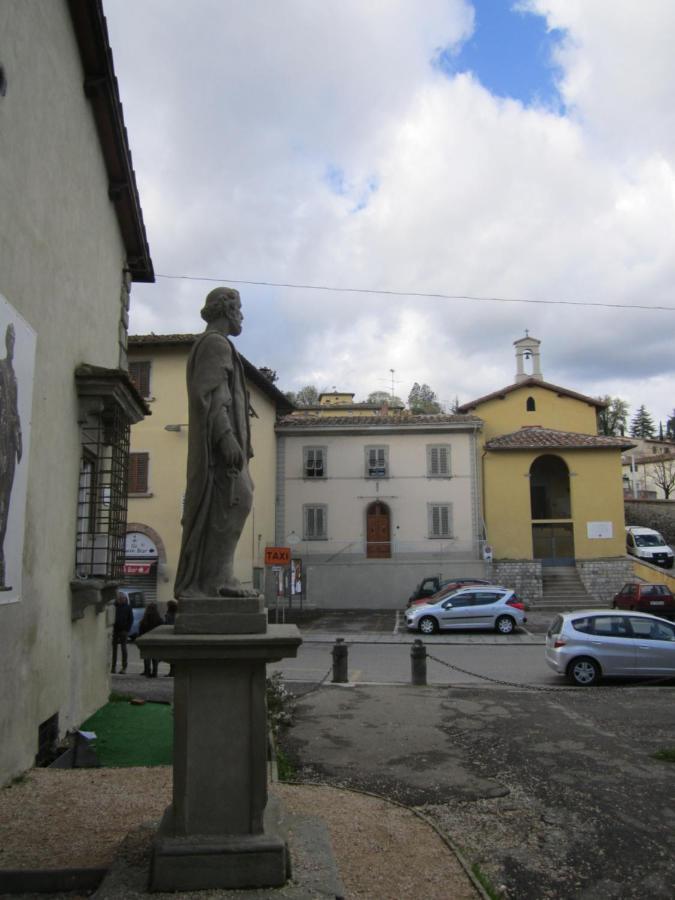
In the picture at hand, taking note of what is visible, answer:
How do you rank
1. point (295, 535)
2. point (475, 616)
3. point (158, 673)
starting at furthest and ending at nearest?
point (295, 535), point (475, 616), point (158, 673)

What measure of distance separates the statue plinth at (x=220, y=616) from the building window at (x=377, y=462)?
91.3 feet

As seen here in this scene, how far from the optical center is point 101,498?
10188mm

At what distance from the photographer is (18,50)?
670 centimetres

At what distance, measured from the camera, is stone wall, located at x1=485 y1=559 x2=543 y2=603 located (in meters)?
28.9

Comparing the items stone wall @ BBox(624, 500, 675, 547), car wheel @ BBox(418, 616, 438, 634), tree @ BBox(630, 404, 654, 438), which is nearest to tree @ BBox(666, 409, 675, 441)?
tree @ BBox(630, 404, 654, 438)

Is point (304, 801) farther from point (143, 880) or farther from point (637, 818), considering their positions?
point (637, 818)

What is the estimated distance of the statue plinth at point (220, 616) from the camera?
14.2 feet

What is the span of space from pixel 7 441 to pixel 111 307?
16.4ft

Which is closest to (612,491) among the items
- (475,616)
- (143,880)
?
(475,616)

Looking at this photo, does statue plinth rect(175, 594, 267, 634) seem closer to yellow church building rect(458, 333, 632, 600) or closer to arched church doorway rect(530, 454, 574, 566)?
yellow church building rect(458, 333, 632, 600)

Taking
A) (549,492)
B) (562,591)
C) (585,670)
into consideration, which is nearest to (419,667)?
(585,670)

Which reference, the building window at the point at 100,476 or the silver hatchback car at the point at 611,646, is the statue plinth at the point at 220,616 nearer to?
the building window at the point at 100,476

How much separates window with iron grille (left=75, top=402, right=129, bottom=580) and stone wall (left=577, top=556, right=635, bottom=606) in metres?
23.6

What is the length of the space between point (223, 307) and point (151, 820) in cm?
387
